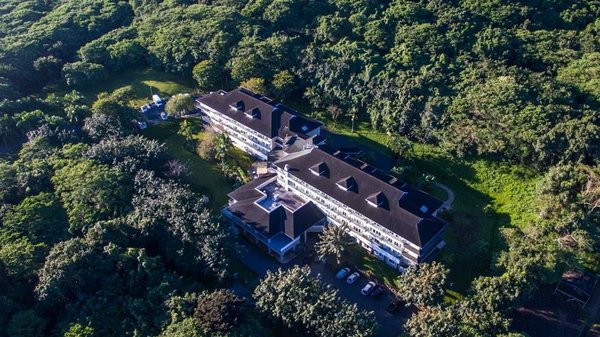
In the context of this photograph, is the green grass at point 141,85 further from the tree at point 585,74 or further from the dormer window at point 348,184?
the tree at point 585,74

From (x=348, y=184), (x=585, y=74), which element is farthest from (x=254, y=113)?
(x=585, y=74)

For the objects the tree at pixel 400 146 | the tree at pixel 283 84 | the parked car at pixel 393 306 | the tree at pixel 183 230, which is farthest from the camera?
the tree at pixel 283 84

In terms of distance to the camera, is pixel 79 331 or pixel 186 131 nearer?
pixel 79 331

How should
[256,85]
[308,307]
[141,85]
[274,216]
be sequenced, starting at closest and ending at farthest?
[308,307] → [274,216] → [256,85] → [141,85]

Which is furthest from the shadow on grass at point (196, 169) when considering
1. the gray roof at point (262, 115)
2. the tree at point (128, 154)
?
the gray roof at point (262, 115)

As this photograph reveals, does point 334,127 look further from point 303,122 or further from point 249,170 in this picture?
point 249,170

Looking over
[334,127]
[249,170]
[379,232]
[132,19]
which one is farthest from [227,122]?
[132,19]

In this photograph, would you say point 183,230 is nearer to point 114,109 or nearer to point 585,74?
point 114,109

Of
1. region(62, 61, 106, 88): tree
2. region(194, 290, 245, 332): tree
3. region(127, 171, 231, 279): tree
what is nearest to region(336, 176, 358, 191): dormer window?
region(127, 171, 231, 279): tree
